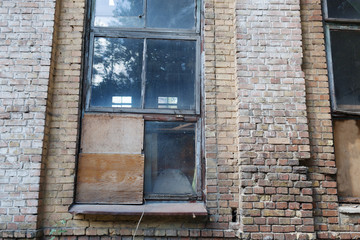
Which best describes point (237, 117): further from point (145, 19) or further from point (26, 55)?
point (26, 55)

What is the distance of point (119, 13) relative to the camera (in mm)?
3482

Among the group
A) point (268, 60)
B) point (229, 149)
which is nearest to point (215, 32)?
point (268, 60)

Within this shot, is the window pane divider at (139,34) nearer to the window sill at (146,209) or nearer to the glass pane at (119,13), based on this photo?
the glass pane at (119,13)

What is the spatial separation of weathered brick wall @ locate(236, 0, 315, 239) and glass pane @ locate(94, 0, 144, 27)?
121cm

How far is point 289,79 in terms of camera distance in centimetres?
310

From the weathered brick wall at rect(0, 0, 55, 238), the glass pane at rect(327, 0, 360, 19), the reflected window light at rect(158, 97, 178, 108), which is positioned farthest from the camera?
the glass pane at rect(327, 0, 360, 19)

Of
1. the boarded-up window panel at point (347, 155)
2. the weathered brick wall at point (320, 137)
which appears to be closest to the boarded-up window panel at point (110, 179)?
the weathered brick wall at point (320, 137)

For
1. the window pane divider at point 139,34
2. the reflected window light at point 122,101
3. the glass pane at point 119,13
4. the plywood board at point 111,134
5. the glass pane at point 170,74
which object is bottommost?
the plywood board at point 111,134

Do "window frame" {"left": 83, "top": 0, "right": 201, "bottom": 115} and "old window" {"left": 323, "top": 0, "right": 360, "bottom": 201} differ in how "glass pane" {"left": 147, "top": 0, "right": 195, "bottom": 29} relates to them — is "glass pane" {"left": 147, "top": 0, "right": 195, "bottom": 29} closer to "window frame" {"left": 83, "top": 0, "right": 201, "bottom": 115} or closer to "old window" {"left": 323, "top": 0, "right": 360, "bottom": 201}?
"window frame" {"left": 83, "top": 0, "right": 201, "bottom": 115}

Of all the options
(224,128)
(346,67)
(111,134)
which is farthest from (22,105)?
(346,67)

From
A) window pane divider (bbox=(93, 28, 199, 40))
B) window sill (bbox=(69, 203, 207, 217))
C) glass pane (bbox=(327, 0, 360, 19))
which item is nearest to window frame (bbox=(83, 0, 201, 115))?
window pane divider (bbox=(93, 28, 199, 40))

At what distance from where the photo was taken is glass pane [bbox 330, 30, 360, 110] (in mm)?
3334

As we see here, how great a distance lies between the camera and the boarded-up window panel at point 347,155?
10.3 ft

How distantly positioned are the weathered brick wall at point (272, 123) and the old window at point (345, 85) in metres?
0.51
